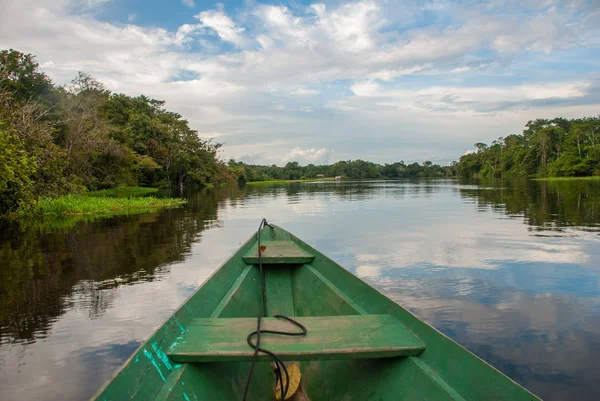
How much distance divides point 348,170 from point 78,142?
322 feet

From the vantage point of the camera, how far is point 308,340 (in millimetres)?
2447

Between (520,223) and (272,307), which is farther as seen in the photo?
(520,223)

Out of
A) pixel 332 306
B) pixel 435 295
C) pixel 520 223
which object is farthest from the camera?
pixel 520 223

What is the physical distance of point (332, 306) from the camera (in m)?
3.58

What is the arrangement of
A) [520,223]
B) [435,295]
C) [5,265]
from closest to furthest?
[435,295], [5,265], [520,223]

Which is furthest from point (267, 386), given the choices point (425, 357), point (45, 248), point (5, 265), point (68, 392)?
point (45, 248)

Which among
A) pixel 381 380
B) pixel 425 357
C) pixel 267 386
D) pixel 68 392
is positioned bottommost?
pixel 68 392

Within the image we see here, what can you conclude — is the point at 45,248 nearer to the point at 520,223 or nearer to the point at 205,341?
the point at 205,341

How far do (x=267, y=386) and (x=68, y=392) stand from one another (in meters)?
1.70

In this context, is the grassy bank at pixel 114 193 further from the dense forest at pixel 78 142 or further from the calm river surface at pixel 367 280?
the calm river surface at pixel 367 280

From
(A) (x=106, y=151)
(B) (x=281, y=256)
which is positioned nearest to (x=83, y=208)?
(A) (x=106, y=151)

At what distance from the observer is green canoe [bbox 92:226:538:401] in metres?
1.95

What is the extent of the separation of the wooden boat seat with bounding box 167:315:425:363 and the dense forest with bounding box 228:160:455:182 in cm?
8588

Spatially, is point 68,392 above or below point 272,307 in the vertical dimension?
below
